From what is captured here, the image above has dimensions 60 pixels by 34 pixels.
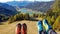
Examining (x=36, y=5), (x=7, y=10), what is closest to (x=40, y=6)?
(x=36, y=5)

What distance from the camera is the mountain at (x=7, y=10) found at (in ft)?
12.0

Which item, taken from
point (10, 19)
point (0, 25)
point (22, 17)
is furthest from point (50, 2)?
point (0, 25)

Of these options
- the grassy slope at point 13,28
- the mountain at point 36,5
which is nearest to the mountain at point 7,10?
the mountain at point 36,5

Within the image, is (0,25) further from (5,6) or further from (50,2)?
(50,2)

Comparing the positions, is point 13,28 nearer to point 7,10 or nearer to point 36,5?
point 7,10

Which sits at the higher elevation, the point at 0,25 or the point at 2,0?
the point at 2,0

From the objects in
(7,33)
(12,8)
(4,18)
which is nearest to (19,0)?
(12,8)

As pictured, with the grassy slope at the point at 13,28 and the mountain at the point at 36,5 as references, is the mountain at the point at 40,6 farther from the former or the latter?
the grassy slope at the point at 13,28

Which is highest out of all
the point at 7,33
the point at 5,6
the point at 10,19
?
the point at 5,6

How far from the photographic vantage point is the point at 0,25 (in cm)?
366

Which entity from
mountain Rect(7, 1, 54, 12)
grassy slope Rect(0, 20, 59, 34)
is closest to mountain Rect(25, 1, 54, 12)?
mountain Rect(7, 1, 54, 12)

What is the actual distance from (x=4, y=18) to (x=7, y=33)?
0.31 meters

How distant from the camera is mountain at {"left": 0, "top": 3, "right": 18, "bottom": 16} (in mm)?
3668

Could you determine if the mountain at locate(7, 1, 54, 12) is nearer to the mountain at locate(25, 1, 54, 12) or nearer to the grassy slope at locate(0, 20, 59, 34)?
the mountain at locate(25, 1, 54, 12)
